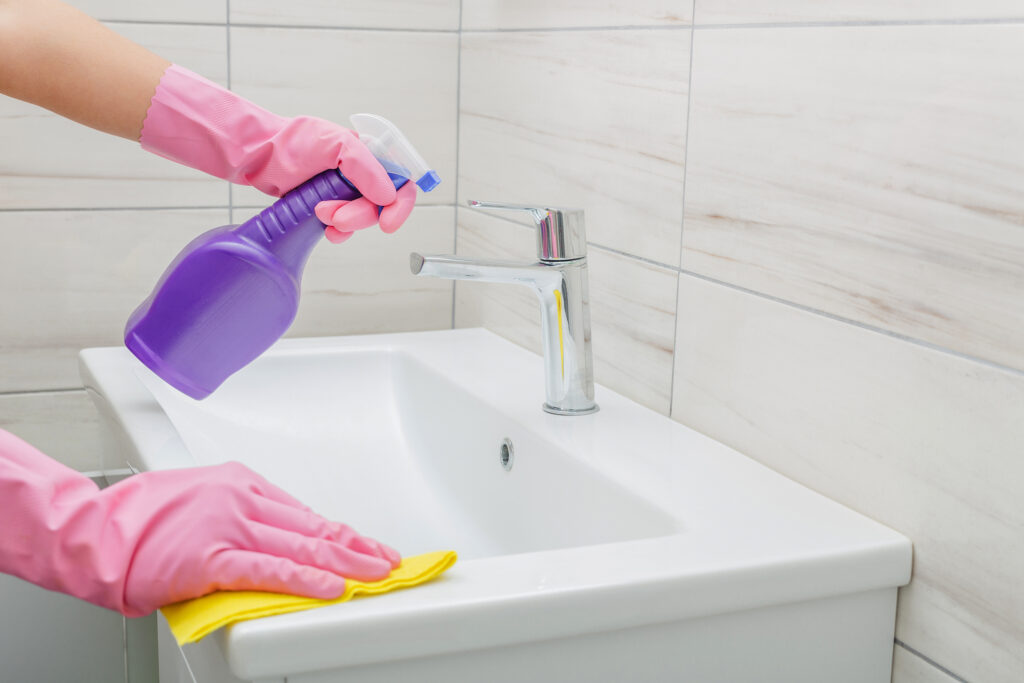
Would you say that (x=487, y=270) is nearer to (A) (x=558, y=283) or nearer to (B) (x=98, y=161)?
(A) (x=558, y=283)

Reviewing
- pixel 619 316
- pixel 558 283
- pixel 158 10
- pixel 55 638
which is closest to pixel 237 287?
pixel 558 283

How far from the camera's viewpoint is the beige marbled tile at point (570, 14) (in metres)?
1.07

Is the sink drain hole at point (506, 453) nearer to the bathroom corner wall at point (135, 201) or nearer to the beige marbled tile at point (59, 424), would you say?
the bathroom corner wall at point (135, 201)

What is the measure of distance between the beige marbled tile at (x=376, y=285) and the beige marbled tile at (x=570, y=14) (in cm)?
29

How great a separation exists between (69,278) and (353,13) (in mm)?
526

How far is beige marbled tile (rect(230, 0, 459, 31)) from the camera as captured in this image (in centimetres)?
146

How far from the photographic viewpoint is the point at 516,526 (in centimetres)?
108

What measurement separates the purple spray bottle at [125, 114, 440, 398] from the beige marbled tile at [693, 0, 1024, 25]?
1.01ft

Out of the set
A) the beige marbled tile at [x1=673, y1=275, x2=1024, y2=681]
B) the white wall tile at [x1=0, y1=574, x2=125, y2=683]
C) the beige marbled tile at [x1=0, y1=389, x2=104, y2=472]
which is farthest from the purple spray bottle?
the white wall tile at [x1=0, y1=574, x2=125, y2=683]

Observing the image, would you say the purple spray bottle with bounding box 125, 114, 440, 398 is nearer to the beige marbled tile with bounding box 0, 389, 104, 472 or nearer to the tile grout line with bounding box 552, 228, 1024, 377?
the tile grout line with bounding box 552, 228, 1024, 377

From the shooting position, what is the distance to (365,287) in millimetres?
1587

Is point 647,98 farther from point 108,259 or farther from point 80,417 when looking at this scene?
point 80,417

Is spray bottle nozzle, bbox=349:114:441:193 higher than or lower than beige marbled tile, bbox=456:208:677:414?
higher

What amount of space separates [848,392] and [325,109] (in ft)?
3.01
